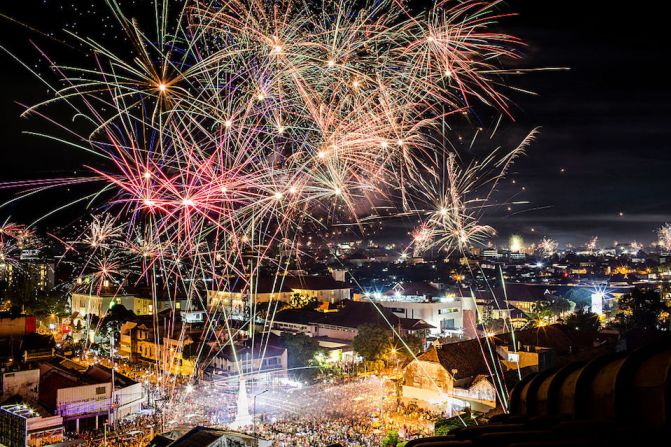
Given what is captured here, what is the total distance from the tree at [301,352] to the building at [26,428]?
9047mm

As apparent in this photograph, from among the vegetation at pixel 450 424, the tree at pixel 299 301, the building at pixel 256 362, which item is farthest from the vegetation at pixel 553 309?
the vegetation at pixel 450 424

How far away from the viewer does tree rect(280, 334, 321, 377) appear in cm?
1937

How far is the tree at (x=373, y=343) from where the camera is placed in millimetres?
19312

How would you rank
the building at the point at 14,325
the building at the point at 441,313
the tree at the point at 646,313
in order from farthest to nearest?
the building at the point at 441,313 → the tree at the point at 646,313 → the building at the point at 14,325

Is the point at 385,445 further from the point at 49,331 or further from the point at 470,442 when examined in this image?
the point at 49,331

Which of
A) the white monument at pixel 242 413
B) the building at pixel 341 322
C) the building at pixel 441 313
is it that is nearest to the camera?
the white monument at pixel 242 413

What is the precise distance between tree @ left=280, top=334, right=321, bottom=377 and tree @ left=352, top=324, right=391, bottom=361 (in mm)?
1877

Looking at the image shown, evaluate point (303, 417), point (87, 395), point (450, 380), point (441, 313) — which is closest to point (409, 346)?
point (450, 380)

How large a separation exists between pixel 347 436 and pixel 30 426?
701cm

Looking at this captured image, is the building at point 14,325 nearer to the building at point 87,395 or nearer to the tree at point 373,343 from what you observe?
the building at point 87,395

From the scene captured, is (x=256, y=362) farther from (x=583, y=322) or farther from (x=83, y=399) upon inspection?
(x=583, y=322)

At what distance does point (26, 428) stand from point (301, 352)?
1030cm

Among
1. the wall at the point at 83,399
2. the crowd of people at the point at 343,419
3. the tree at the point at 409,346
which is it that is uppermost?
the tree at the point at 409,346

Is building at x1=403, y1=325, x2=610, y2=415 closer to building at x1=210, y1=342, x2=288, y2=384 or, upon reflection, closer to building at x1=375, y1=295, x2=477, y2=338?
building at x1=210, y1=342, x2=288, y2=384
